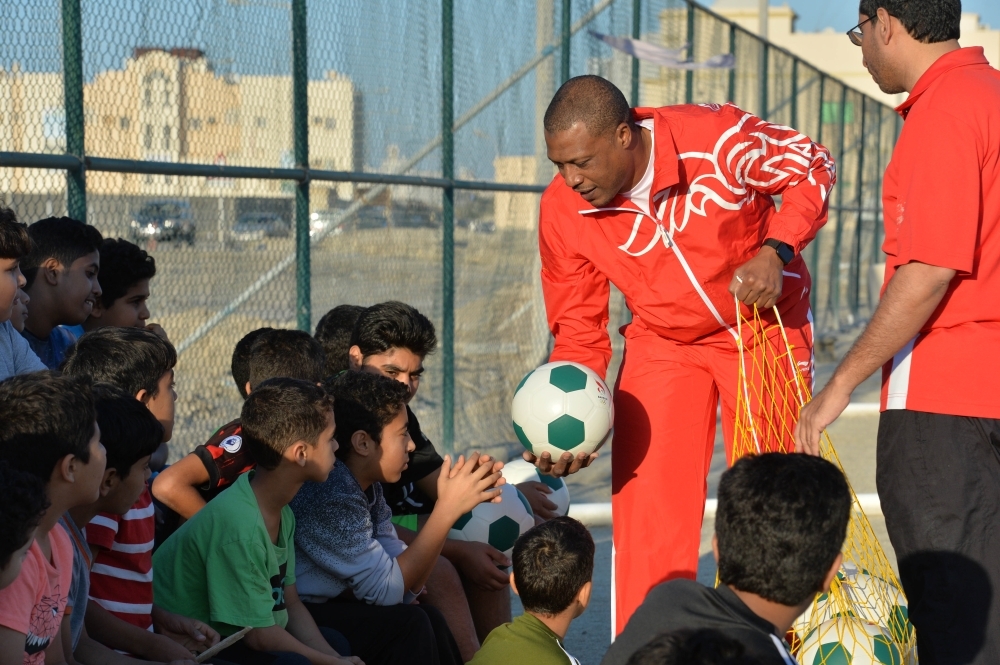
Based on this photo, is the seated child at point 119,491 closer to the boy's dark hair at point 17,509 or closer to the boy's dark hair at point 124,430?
the boy's dark hair at point 124,430

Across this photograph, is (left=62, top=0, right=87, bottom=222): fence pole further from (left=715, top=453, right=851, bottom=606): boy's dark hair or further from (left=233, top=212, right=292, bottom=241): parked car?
(left=715, top=453, right=851, bottom=606): boy's dark hair

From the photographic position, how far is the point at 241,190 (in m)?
5.98

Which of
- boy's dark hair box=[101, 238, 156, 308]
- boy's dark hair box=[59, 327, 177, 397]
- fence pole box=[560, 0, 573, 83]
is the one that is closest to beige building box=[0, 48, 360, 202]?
boy's dark hair box=[101, 238, 156, 308]

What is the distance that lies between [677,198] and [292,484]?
1666 millimetres

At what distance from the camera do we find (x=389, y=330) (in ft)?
14.7

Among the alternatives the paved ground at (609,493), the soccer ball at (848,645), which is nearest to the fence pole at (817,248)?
the paved ground at (609,493)

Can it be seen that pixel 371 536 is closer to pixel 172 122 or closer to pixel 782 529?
pixel 782 529

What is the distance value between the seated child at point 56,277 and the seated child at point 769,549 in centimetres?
264

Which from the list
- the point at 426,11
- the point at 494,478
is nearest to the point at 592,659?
the point at 494,478

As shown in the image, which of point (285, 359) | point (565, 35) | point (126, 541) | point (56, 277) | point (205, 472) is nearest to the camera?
point (126, 541)

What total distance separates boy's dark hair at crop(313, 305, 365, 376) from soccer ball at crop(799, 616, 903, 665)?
2269 mm

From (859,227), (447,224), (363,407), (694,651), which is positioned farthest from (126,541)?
(859,227)

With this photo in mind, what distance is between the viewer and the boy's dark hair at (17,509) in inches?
93.1

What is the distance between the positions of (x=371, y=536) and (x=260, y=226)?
2.85 metres
